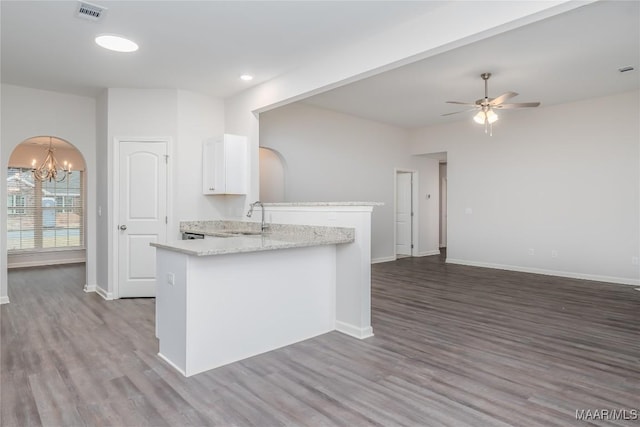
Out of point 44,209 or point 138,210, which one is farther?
point 44,209

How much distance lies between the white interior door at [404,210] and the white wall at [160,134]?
491cm

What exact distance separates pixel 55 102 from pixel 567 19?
5981 mm

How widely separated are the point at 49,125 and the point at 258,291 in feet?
13.6

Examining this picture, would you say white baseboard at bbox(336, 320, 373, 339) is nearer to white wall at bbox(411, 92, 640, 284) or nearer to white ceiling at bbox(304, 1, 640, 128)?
white ceiling at bbox(304, 1, 640, 128)

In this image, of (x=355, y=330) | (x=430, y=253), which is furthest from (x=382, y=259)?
(x=355, y=330)

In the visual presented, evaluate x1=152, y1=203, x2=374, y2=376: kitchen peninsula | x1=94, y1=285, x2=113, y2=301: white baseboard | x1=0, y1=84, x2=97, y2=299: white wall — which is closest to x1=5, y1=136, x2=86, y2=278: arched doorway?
x1=0, y1=84, x2=97, y2=299: white wall

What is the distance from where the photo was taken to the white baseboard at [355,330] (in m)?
3.37

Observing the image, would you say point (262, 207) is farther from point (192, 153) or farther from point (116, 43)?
point (116, 43)

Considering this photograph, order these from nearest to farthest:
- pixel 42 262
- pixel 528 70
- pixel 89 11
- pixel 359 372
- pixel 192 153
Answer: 1. pixel 359 372
2. pixel 89 11
3. pixel 528 70
4. pixel 192 153
5. pixel 42 262

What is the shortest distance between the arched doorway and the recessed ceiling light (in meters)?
4.84

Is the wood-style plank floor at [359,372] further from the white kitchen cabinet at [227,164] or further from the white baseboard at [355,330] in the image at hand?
the white kitchen cabinet at [227,164]

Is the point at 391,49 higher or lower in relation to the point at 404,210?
higher

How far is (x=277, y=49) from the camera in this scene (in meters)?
3.68

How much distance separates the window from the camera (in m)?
7.48
